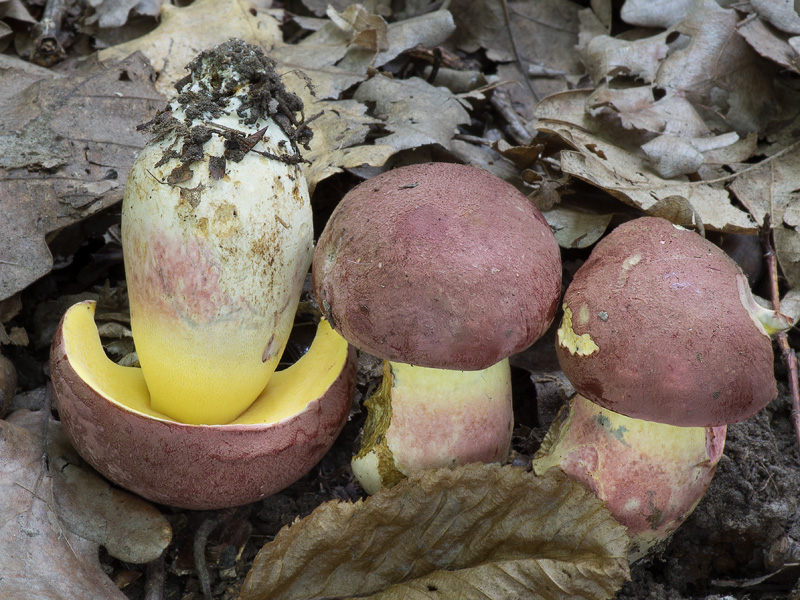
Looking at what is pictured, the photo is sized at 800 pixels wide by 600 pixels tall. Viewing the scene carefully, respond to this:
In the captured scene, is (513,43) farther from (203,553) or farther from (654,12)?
(203,553)

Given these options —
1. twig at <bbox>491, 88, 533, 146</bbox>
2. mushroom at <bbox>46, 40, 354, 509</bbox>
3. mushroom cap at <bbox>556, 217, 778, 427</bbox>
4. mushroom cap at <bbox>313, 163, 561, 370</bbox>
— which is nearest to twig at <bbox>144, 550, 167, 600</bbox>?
mushroom at <bbox>46, 40, 354, 509</bbox>

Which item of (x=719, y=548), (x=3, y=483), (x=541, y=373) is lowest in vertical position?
(x=719, y=548)

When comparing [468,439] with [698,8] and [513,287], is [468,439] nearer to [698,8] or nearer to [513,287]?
[513,287]

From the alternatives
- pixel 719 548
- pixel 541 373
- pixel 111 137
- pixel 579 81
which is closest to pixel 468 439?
pixel 541 373

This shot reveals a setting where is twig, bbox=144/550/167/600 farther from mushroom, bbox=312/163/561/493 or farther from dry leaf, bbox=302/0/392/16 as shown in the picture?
dry leaf, bbox=302/0/392/16

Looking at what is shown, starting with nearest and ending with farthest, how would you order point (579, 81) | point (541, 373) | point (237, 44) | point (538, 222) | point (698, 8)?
point (237, 44) < point (538, 222) < point (541, 373) < point (698, 8) < point (579, 81)

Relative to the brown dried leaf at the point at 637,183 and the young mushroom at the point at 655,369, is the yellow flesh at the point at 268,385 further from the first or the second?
the brown dried leaf at the point at 637,183

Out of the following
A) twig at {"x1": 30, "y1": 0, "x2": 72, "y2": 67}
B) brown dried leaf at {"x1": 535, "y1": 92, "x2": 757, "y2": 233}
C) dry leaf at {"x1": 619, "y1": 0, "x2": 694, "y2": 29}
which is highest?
twig at {"x1": 30, "y1": 0, "x2": 72, "y2": 67}
